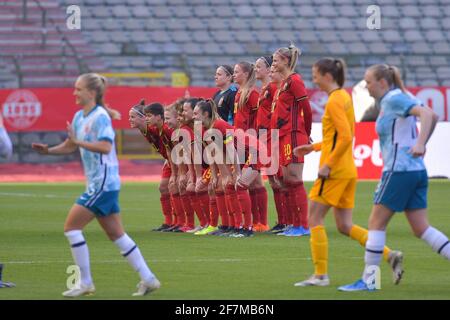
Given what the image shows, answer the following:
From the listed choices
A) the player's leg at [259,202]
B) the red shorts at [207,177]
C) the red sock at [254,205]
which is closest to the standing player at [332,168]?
the player's leg at [259,202]

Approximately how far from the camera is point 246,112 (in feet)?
52.6

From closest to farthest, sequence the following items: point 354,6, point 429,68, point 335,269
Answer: point 335,269
point 429,68
point 354,6

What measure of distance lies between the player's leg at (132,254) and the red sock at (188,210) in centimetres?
651

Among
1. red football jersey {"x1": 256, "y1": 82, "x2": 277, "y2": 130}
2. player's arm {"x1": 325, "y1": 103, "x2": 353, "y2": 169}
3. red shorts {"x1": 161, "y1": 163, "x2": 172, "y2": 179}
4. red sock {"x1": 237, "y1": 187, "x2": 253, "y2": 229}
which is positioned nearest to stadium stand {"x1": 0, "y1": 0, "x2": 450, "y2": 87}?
red shorts {"x1": 161, "y1": 163, "x2": 172, "y2": 179}

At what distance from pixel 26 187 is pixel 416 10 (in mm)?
17726

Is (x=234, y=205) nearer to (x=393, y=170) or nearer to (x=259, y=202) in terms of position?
(x=259, y=202)

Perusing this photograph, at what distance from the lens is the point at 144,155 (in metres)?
33.6

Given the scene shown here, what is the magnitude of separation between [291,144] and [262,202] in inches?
42.6

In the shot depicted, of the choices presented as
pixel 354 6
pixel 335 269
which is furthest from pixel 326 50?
pixel 335 269

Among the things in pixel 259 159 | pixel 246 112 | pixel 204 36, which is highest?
pixel 204 36

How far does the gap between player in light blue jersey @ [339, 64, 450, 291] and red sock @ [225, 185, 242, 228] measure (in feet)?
17.9

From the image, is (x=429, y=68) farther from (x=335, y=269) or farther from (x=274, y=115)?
(x=335, y=269)

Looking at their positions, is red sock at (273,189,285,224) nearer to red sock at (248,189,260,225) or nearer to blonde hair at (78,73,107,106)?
red sock at (248,189,260,225)

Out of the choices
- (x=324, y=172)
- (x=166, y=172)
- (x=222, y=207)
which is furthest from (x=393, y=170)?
(x=166, y=172)
